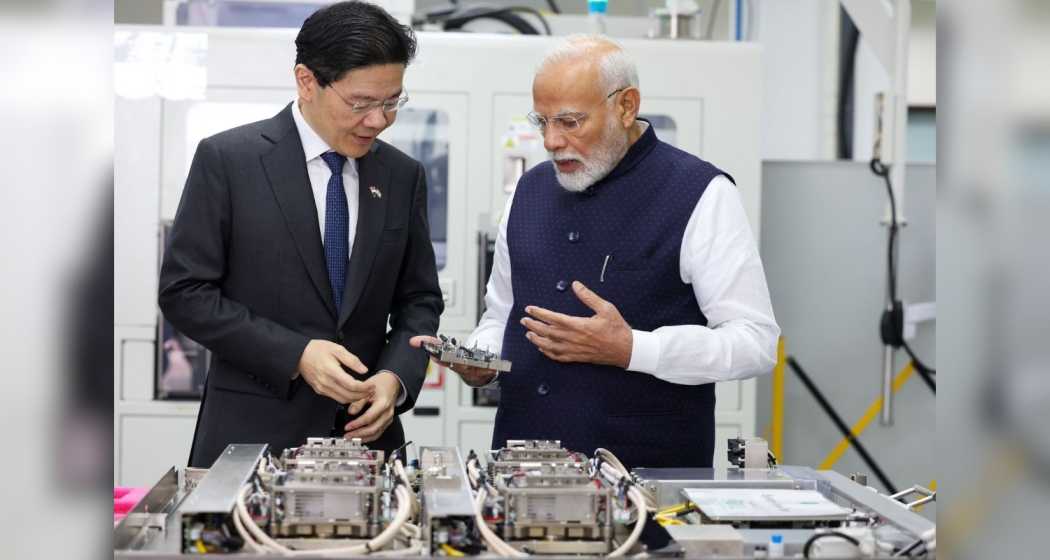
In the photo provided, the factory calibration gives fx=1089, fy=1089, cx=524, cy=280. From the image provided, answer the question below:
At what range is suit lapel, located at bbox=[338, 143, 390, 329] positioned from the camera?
6.42ft

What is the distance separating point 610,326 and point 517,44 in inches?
79.0

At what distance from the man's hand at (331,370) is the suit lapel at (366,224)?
0.15 meters

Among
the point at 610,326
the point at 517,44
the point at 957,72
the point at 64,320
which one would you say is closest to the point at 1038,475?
the point at 957,72

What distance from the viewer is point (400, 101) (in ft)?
6.55

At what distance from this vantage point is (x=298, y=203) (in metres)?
1.95

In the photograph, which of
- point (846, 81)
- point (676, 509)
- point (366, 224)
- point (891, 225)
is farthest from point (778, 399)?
point (676, 509)

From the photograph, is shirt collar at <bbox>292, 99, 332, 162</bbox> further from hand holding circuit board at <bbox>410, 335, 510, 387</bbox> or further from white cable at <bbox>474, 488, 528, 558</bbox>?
white cable at <bbox>474, 488, 528, 558</bbox>

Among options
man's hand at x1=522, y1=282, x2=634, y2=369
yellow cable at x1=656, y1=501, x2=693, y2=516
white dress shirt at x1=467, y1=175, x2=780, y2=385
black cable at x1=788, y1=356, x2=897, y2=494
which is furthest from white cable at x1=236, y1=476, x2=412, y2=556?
black cable at x1=788, y1=356, x2=897, y2=494

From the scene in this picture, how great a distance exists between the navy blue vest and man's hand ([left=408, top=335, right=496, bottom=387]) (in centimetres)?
11

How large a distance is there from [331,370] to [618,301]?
551 mm

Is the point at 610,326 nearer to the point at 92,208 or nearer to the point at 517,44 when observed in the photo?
the point at 92,208

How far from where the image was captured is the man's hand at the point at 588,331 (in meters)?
1.84

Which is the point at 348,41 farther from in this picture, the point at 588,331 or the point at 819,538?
the point at 819,538

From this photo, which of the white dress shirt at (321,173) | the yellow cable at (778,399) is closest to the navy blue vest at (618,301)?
the white dress shirt at (321,173)
